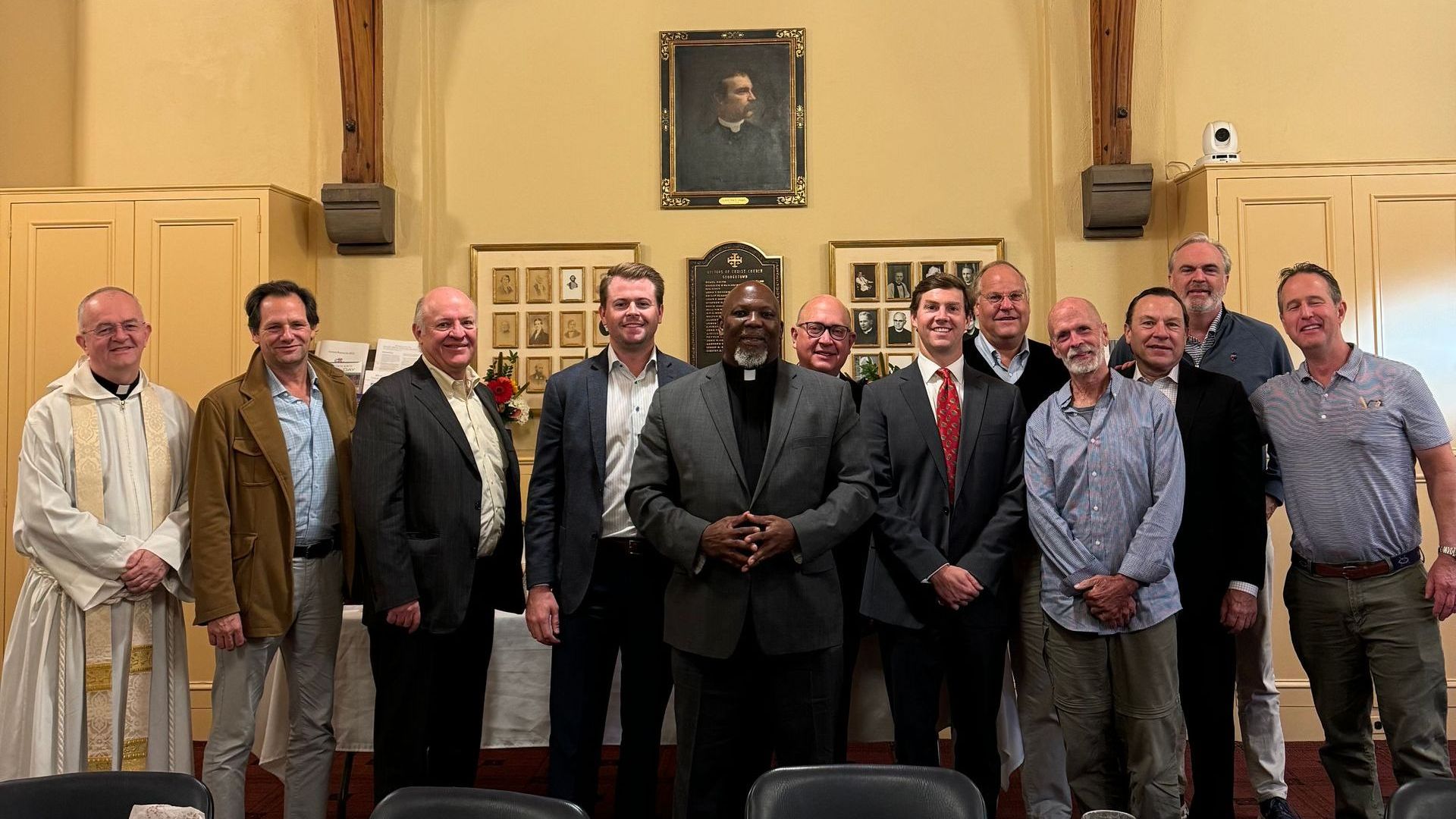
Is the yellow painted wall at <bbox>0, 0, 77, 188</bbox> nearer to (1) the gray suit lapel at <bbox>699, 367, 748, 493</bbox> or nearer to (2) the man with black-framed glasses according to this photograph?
(2) the man with black-framed glasses

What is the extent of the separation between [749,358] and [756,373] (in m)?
0.07

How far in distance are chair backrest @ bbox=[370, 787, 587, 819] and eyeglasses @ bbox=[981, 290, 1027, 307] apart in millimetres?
2346

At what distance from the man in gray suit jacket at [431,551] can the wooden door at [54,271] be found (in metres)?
2.79

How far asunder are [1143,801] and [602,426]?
195cm

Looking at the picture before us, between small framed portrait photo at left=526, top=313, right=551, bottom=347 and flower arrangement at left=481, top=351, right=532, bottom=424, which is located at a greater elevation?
small framed portrait photo at left=526, top=313, right=551, bottom=347

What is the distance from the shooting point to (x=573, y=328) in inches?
233

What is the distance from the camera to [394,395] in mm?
3430

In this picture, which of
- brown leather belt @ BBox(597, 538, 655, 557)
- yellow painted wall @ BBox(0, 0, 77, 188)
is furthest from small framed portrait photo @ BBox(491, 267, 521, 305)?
brown leather belt @ BBox(597, 538, 655, 557)

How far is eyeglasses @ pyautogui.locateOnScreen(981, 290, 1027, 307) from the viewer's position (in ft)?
12.0

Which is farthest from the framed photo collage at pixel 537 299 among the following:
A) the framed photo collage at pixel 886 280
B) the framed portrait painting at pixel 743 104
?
the framed photo collage at pixel 886 280

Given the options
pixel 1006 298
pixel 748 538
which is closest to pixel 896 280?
pixel 1006 298

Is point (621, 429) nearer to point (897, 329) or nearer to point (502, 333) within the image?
point (502, 333)

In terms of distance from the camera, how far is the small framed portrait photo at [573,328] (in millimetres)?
5910

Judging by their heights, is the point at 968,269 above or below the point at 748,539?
above
